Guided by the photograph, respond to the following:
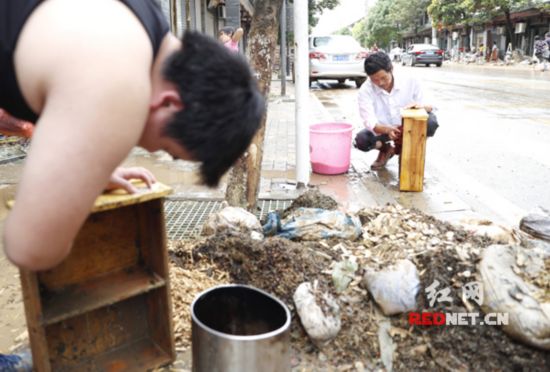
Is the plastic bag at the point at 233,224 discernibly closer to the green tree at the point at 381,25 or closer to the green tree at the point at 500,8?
the green tree at the point at 500,8

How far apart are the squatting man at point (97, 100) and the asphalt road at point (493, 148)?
3.78 meters

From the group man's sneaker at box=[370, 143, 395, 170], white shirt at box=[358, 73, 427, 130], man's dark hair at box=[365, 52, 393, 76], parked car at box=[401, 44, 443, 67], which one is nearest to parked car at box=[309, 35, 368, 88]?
man's sneaker at box=[370, 143, 395, 170]

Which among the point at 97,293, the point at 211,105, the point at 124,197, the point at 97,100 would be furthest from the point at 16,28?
the point at 97,293

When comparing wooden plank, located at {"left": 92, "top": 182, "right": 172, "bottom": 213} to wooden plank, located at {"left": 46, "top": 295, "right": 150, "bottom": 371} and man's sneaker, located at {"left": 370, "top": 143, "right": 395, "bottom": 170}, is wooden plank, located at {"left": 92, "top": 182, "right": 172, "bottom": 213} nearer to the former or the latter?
wooden plank, located at {"left": 46, "top": 295, "right": 150, "bottom": 371}

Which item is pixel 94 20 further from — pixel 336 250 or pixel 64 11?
pixel 336 250

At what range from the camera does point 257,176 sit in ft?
13.8

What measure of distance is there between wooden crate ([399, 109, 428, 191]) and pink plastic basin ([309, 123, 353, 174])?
70cm

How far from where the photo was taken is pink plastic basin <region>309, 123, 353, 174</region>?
564cm

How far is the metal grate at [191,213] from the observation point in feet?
13.4

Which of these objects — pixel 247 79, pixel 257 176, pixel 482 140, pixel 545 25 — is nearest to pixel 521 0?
pixel 545 25

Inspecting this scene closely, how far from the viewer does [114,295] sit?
2.19 m

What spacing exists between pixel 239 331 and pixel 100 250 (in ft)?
2.55

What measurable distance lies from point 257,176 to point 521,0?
3471cm

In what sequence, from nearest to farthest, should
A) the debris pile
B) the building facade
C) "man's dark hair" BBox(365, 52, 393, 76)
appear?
the debris pile < "man's dark hair" BBox(365, 52, 393, 76) < the building facade
